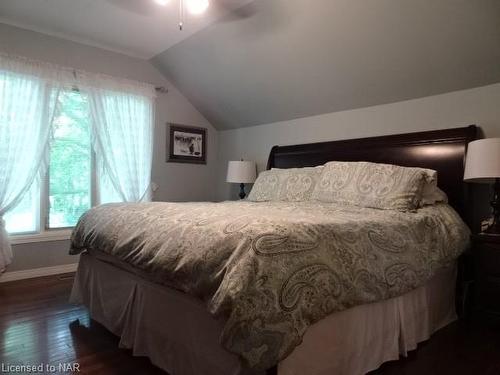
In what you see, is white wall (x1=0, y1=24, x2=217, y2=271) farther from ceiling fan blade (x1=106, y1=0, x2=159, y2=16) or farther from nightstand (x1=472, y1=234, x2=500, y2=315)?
nightstand (x1=472, y1=234, x2=500, y2=315)

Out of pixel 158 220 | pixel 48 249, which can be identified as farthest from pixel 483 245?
pixel 48 249

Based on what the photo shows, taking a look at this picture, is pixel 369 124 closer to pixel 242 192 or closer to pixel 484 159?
pixel 484 159

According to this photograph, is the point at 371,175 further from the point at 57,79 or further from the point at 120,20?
the point at 57,79

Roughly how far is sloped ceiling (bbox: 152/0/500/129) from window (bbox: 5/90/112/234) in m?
1.19

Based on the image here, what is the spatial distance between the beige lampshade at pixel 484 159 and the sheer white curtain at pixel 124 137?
131 inches

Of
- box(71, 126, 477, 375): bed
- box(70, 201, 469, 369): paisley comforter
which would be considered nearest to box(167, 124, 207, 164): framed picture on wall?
box(71, 126, 477, 375): bed

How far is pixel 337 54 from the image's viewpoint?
9.87 feet

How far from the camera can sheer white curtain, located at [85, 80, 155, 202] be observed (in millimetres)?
3787

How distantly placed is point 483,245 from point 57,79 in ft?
13.2

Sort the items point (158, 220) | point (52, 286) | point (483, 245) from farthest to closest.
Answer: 1. point (52, 286)
2. point (483, 245)
3. point (158, 220)

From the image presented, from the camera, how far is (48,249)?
3572mm

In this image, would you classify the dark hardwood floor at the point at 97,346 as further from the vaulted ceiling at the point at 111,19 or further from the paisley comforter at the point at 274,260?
the vaulted ceiling at the point at 111,19

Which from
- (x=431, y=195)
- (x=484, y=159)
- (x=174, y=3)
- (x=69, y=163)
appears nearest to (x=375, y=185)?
(x=431, y=195)

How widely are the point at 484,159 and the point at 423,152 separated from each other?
26.2 inches
